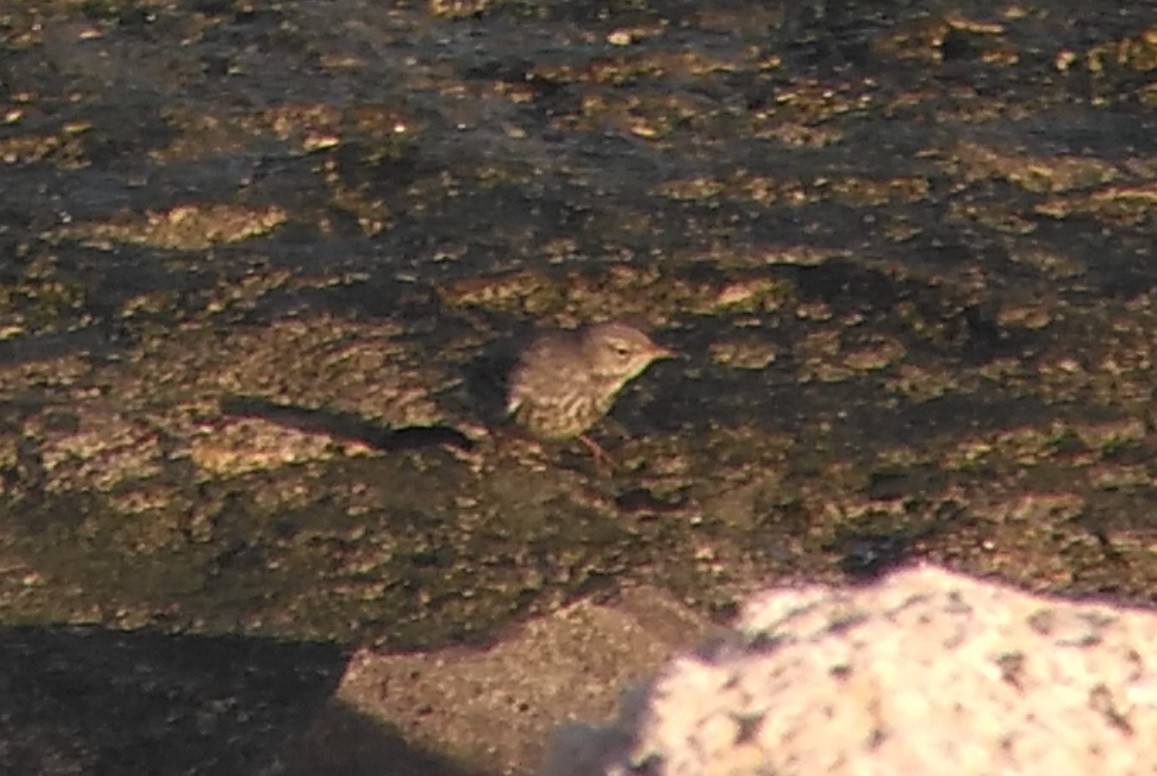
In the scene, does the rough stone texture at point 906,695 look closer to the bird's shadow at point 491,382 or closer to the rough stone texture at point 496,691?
the rough stone texture at point 496,691

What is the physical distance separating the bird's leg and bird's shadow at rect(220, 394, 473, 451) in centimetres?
26

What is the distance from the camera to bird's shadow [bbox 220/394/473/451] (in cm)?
543

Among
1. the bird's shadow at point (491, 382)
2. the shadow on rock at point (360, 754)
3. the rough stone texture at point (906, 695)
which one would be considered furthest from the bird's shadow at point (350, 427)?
the rough stone texture at point (906, 695)

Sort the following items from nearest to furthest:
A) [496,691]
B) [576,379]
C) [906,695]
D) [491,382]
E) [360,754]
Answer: [906,695], [360,754], [496,691], [576,379], [491,382]

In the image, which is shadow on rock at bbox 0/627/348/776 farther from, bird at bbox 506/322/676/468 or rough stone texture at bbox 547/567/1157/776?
rough stone texture at bbox 547/567/1157/776

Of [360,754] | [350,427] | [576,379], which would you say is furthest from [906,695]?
[350,427]

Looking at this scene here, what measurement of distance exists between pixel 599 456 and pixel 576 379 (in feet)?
0.68

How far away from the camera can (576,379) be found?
5301 millimetres

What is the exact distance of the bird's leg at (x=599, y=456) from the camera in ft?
17.6

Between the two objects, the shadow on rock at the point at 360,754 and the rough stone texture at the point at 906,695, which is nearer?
the rough stone texture at the point at 906,695

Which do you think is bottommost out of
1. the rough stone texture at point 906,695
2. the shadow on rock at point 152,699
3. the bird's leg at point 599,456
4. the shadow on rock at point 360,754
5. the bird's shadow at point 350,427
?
the bird's leg at point 599,456

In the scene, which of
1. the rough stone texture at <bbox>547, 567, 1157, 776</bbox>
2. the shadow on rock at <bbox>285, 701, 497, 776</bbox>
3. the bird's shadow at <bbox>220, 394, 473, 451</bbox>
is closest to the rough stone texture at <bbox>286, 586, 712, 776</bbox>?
the shadow on rock at <bbox>285, 701, 497, 776</bbox>

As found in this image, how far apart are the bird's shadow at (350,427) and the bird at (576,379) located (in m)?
0.17

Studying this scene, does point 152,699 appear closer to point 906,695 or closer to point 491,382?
point 491,382
